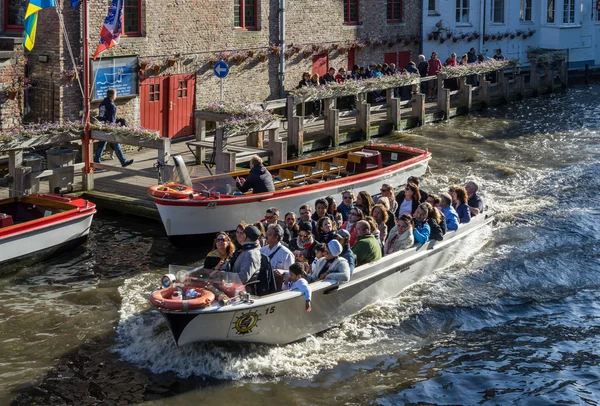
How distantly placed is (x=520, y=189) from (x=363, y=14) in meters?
12.0

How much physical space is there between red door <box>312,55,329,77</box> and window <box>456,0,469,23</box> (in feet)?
28.4

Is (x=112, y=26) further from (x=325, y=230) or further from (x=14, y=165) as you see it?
(x=325, y=230)

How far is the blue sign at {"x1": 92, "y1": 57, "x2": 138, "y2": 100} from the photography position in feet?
73.9

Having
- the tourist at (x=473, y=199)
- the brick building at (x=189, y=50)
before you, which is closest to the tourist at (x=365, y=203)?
the tourist at (x=473, y=199)

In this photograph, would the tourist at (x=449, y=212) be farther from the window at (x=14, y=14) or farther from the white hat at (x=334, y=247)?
the window at (x=14, y=14)

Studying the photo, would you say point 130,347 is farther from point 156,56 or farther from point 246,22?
point 246,22

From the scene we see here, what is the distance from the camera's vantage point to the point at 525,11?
42.0m

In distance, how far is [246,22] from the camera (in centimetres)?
2739

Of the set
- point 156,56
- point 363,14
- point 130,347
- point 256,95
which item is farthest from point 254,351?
point 363,14

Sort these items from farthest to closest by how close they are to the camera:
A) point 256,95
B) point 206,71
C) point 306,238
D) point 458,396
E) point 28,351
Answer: point 256,95, point 206,71, point 306,238, point 28,351, point 458,396

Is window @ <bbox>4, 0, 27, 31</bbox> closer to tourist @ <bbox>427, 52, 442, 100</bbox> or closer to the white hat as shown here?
the white hat

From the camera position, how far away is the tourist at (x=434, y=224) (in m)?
15.2

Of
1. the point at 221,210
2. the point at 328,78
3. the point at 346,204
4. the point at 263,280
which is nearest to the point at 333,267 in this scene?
the point at 263,280

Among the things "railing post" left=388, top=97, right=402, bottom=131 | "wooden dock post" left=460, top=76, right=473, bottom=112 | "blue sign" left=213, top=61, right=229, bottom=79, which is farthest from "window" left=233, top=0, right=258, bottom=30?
"wooden dock post" left=460, top=76, right=473, bottom=112
